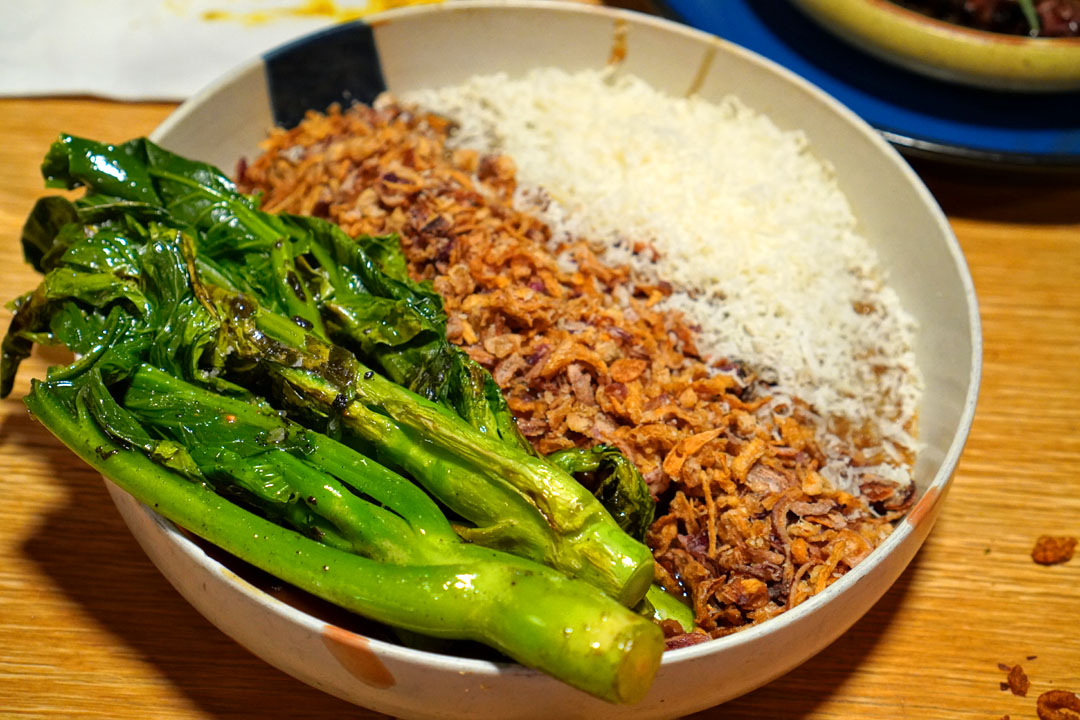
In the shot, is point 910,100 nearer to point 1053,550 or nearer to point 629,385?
point 1053,550

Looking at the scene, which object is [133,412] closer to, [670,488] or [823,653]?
[670,488]

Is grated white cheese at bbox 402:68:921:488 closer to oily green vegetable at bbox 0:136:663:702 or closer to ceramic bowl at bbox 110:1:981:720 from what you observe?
ceramic bowl at bbox 110:1:981:720

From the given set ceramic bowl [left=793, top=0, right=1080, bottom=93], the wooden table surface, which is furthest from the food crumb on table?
ceramic bowl [left=793, top=0, right=1080, bottom=93]

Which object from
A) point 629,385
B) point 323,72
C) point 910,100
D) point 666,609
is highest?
point 323,72

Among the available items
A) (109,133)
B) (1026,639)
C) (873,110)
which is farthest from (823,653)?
(109,133)

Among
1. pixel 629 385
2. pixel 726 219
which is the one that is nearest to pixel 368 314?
pixel 629 385

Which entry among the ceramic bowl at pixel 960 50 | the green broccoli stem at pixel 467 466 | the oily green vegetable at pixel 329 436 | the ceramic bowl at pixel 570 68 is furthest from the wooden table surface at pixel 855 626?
the ceramic bowl at pixel 960 50
